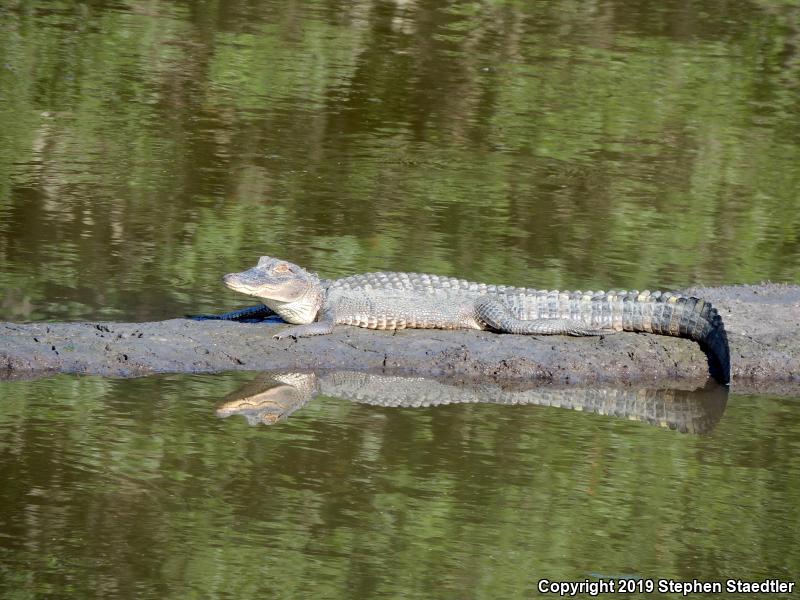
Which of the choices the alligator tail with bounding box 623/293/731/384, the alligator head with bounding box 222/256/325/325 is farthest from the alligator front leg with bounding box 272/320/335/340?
the alligator tail with bounding box 623/293/731/384

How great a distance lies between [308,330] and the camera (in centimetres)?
795

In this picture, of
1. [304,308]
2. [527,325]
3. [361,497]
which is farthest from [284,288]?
[361,497]

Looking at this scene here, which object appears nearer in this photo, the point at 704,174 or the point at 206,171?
the point at 206,171

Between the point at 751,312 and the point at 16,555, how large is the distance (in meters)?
4.90

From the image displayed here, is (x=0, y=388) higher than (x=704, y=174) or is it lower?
higher

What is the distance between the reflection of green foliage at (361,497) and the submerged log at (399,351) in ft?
0.69

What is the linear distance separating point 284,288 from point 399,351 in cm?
75

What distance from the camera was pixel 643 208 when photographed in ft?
39.8

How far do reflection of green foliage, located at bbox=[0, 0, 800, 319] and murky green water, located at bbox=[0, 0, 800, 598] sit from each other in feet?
0.14

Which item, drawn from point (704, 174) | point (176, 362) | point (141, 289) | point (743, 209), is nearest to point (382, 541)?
point (176, 362)

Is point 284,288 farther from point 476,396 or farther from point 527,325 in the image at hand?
point 527,325

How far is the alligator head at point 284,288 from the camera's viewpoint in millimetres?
7945

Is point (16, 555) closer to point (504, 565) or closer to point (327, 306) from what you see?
point (504, 565)

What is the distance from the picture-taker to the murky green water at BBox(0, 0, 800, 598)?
5.70 m
